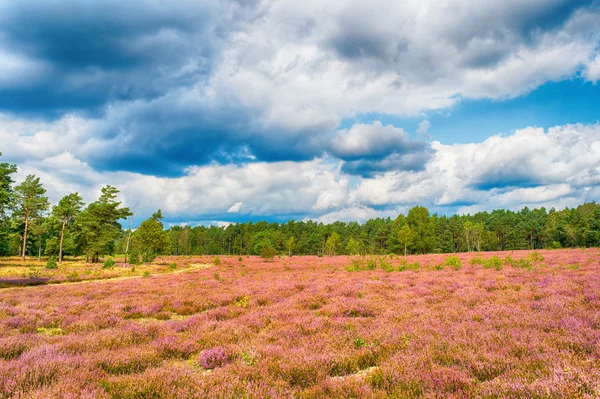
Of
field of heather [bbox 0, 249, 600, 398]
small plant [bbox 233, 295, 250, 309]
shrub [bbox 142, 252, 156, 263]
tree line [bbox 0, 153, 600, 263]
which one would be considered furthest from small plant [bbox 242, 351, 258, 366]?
shrub [bbox 142, 252, 156, 263]

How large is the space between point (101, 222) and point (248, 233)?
86419 mm

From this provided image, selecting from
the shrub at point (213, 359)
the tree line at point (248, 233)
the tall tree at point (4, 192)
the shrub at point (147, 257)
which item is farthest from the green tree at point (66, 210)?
the shrub at point (213, 359)

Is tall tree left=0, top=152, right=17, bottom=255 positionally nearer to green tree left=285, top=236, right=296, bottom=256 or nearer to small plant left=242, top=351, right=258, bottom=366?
small plant left=242, top=351, right=258, bottom=366

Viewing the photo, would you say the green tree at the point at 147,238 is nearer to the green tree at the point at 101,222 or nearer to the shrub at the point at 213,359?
the green tree at the point at 101,222

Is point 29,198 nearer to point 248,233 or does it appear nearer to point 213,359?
point 213,359

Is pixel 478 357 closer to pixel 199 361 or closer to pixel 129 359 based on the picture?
pixel 199 361

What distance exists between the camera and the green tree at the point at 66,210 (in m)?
53.8

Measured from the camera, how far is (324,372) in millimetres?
4980

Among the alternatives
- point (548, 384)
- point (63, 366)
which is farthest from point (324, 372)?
point (63, 366)

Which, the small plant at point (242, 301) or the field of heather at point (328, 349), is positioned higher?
the field of heather at point (328, 349)

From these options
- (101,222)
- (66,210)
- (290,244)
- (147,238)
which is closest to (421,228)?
(290,244)

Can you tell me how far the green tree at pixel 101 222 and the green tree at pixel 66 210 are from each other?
4.75 m

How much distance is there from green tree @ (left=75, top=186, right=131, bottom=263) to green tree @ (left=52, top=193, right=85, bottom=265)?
4.75 meters

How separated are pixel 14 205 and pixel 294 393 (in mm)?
68798
